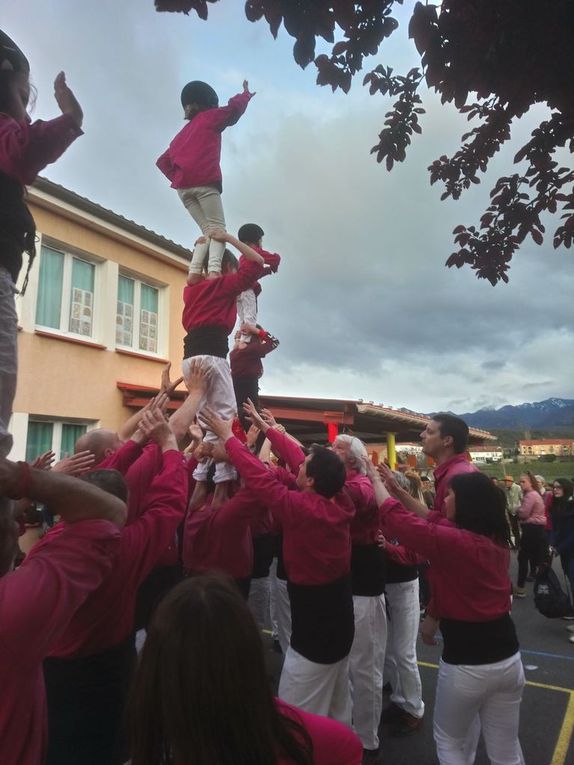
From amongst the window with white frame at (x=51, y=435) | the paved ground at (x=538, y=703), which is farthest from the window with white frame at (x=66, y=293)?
the paved ground at (x=538, y=703)

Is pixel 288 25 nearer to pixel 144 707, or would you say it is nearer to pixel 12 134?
pixel 12 134

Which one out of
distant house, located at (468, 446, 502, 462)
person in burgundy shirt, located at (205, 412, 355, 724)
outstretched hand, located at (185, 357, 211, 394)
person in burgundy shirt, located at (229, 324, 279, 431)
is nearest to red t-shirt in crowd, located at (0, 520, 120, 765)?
person in burgundy shirt, located at (205, 412, 355, 724)

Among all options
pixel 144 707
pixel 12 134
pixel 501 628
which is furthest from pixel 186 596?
pixel 501 628

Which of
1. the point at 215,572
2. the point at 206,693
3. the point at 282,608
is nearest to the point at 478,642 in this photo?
the point at 215,572

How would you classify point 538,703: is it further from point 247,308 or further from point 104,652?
point 247,308

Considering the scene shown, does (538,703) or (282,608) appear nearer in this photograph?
(538,703)

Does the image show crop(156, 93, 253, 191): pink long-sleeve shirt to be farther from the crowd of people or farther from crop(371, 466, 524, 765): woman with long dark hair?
crop(371, 466, 524, 765): woman with long dark hair

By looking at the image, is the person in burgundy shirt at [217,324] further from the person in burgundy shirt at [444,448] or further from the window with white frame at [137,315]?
the window with white frame at [137,315]

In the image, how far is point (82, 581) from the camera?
1.43m

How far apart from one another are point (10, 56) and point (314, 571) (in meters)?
2.90

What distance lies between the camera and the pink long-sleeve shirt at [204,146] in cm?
352

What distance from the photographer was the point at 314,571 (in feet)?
10.1

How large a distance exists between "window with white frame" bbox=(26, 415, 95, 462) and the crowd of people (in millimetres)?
5303

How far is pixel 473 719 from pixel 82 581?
2.33 meters
